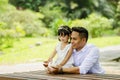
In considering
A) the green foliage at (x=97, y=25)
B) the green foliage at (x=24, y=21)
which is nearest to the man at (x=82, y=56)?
the green foliage at (x=24, y=21)

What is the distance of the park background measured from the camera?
1697 cm

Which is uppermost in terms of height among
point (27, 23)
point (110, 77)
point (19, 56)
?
point (27, 23)

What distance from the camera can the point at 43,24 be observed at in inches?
1030

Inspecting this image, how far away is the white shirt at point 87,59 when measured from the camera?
4197 millimetres

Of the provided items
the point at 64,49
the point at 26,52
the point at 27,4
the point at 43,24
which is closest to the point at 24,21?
the point at 43,24

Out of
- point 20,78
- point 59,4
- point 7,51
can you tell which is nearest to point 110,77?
point 20,78

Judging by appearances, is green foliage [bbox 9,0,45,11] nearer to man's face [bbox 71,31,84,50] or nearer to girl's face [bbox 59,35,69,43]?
girl's face [bbox 59,35,69,43]

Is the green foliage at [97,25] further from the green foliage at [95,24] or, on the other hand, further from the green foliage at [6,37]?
the green foliage at [6,37]

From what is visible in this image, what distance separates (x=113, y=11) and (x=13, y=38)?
14.4 metres

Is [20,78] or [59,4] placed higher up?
[59,4]

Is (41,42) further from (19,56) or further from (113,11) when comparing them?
(113,11)

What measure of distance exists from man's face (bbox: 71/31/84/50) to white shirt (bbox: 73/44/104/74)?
0.21 ft

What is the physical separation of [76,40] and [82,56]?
0.73 feet

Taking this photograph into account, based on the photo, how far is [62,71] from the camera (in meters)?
4.18
